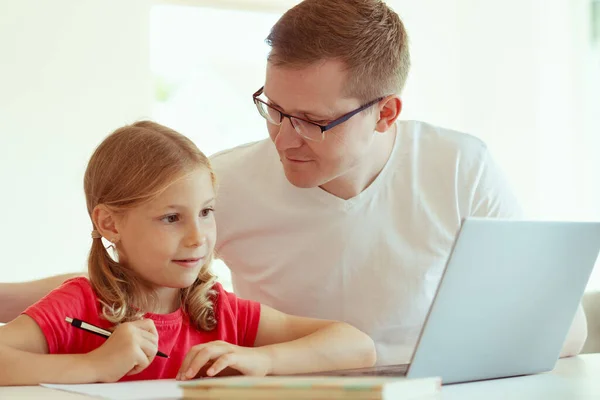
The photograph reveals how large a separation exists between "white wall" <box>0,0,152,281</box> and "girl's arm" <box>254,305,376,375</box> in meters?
2.99

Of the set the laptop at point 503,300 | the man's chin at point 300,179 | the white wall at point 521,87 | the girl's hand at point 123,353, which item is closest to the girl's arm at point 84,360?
the girl's hand at point 123,353

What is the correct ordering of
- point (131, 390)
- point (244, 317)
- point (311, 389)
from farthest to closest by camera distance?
point (244, 317)
point (131, 390)
point (311, 389)

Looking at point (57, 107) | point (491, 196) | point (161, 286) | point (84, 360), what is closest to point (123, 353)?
point (84, 360)

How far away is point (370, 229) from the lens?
1.92 m

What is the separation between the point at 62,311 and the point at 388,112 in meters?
0.83

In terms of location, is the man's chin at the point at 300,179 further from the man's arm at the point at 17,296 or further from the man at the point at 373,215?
the man's arm at the point at 17,296

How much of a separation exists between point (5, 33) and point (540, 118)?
3.22 m

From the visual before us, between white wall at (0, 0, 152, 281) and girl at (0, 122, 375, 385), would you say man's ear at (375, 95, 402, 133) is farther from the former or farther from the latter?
white wall at (0, 0, 152, 281)

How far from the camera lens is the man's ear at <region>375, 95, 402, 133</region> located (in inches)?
73.4

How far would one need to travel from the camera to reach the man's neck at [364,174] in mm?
1917

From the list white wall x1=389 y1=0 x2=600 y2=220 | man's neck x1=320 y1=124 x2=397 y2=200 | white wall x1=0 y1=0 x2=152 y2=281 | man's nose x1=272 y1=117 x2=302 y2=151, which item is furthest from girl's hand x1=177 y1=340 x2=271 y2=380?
white wall x1=389 y1=0 x2=600 y2=220

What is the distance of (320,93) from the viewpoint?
5.70 feet

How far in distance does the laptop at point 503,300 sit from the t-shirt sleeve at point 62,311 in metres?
0.50

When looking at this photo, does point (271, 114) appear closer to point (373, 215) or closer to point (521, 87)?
point (373, 215)
